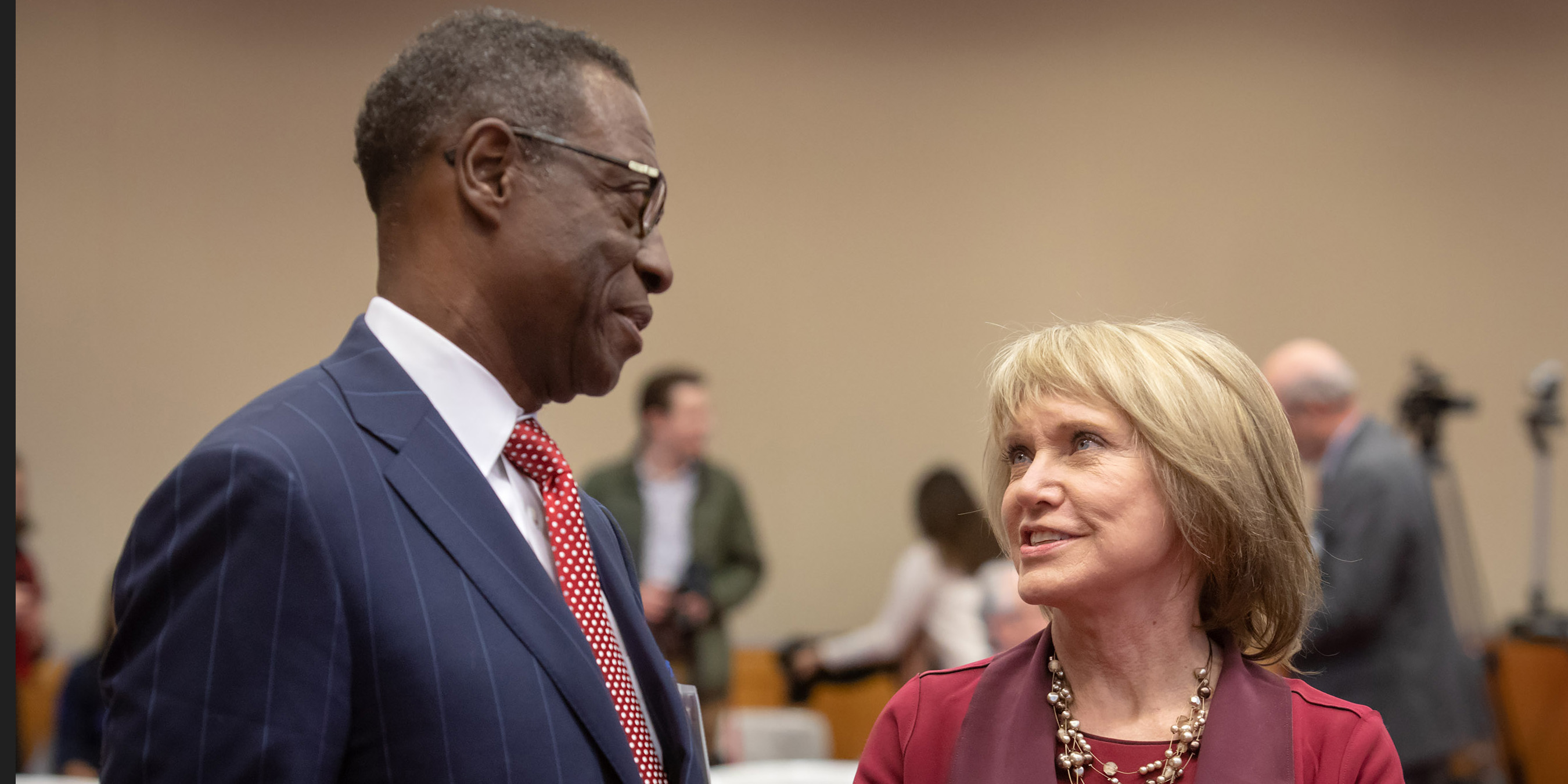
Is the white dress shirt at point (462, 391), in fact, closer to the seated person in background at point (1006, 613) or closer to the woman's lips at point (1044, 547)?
the woman's lips at point (1044, 547)

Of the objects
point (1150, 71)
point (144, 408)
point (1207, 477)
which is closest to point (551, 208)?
point (1207, 477)

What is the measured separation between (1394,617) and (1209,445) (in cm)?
246

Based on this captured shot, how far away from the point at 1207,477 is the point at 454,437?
782 mm

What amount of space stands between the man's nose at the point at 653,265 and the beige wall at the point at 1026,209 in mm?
4687

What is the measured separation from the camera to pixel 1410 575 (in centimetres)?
Result: 350

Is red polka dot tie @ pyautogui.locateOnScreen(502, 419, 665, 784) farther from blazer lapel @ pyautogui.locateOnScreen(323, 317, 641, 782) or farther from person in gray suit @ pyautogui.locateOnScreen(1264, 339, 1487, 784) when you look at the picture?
person in gray suit @ pyautogui.locateOnScreen(1264, 339, 1487, 784)

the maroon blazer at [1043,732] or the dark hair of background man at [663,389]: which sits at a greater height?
the maroon blazer at [1043,732]

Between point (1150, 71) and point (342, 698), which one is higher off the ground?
point (1150, 71)

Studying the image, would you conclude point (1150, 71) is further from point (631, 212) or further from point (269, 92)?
point (631, 212)

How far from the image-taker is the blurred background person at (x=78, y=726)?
126 inches

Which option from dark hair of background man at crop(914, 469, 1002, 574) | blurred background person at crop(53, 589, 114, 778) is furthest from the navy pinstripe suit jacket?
dark hair of background man at crop(914, 469, 1002, 574)

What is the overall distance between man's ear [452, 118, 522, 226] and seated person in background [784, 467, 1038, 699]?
9.31ft

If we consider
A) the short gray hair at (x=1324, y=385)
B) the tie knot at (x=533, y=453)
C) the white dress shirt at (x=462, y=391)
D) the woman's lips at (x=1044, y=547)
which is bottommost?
the short gray hair at (x=1324, y=385)

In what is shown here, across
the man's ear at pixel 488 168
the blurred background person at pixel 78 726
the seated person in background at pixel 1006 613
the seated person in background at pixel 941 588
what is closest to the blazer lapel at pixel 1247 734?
the man's ear at pixel 488 168
